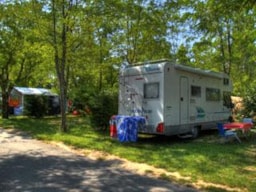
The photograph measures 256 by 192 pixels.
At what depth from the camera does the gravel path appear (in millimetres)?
6684

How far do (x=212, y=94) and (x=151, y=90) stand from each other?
3.67 meters

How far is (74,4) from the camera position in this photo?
14.8 meters

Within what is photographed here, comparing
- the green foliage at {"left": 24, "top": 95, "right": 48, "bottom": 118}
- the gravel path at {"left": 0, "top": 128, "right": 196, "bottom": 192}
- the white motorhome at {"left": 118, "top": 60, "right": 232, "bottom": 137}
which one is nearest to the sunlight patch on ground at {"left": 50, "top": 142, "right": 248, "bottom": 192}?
the gravel path at {"left": 0, "top": 128, "right": 196, "bottom": 192}

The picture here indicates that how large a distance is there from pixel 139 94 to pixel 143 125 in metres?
1.14

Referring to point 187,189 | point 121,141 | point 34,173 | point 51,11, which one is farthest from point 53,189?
point 51,11

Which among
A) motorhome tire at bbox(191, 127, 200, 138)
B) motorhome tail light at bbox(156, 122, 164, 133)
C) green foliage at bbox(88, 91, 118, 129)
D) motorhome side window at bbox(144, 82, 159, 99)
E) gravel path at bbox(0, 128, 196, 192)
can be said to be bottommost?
gravel path at bbox(0, 128, 196, 192)

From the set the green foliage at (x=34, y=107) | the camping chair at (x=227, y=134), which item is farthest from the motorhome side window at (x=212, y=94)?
the green foliage at (x=34, y=107)

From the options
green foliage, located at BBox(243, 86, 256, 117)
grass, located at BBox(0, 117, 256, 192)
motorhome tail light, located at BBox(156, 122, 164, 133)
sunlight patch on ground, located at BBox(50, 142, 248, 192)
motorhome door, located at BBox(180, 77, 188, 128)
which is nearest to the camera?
sunlight patch on ground, located at BBox(50, 142, 248, 192)

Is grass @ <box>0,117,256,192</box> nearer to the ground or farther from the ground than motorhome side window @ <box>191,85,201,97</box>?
nearer to the ground

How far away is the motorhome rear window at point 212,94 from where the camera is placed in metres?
14.5

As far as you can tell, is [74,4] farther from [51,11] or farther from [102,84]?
[102,84]

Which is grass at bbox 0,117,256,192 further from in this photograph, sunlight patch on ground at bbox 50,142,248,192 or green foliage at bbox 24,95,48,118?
green foliage at bbox 24,95,48,118

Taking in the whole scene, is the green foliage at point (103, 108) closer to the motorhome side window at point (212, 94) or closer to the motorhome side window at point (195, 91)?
the motorhome side window at point (195, 91)

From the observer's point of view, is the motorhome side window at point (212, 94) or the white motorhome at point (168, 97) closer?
the white motorhome at point (168, 97)
